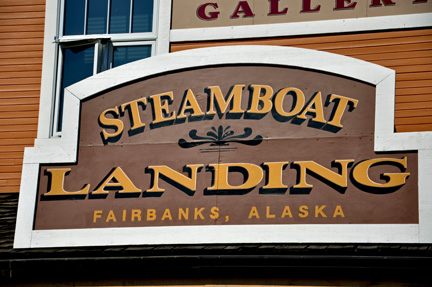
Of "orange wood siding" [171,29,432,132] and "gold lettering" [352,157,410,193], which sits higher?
"orange wood siding" [171,29,432,132]

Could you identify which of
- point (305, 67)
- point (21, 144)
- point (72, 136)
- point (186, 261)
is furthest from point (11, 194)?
point (305, 67)

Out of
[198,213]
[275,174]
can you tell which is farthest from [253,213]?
[198,213]

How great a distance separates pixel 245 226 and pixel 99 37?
4281 millimetres

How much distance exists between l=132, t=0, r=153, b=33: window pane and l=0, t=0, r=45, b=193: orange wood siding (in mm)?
1454

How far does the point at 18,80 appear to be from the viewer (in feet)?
45.2

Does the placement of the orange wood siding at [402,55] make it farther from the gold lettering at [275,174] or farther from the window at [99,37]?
the gold lettering at [275,174]

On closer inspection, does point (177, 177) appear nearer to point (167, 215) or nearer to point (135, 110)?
point (167, 215)

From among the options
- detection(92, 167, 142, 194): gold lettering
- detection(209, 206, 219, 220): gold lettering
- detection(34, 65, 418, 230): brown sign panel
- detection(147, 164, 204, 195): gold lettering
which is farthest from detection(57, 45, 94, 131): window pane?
detection(209, 206, 219, 220): gold lettering

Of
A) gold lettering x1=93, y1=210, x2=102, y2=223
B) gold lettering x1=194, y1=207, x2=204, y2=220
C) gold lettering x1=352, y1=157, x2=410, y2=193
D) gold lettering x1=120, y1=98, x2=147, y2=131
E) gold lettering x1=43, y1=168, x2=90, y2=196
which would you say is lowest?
gold lettering x1=93, y1=210, x2=102, y2=223

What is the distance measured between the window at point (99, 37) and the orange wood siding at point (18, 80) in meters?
0.35

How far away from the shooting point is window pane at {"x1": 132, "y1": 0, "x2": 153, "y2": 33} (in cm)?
1370

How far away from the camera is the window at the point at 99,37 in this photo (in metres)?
13.6

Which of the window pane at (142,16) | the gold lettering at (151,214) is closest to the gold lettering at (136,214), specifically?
the gold lettering at (151,214)

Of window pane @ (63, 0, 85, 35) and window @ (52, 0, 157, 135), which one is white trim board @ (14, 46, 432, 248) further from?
window pane @ (63, 0, 85, 35)
